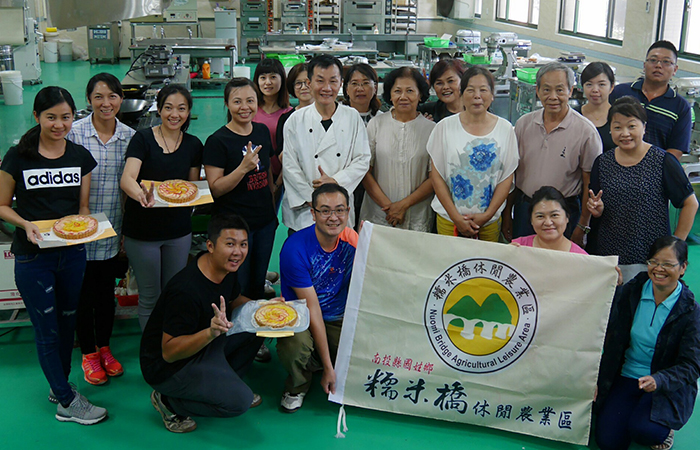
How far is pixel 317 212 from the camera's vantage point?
2.81 m

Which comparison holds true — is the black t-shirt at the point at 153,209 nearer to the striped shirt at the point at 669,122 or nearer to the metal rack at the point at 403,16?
the striped shirt at the point at 669,122

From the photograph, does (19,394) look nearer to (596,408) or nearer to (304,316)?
(304,316)

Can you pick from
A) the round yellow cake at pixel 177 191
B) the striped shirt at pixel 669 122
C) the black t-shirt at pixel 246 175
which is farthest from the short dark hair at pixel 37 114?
the striped shirt at pixel 669 122

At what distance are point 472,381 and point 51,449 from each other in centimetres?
174

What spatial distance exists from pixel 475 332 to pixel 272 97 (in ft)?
6.18

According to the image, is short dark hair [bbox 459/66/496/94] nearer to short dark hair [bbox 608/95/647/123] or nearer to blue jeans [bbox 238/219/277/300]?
short dark hair [bbox 608/95/647/123]

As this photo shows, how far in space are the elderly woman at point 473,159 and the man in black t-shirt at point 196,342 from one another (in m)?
1.06

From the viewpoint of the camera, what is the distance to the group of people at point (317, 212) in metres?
2.56

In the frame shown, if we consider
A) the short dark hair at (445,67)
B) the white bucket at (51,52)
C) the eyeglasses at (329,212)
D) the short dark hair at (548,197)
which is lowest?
the eyeglasses at (329,212)

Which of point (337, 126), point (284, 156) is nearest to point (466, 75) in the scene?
point (337, 126)

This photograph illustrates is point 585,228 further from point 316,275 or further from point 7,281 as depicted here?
point 7,281

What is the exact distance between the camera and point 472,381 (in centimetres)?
271

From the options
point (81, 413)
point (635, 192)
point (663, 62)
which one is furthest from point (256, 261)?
point (663, 62)

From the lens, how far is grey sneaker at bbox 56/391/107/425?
2713mm
